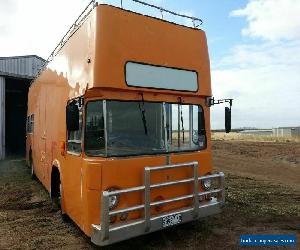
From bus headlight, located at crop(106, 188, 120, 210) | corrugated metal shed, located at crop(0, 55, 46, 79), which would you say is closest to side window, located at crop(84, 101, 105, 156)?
bus headlight, located at crop(106, 188, 120, 210)

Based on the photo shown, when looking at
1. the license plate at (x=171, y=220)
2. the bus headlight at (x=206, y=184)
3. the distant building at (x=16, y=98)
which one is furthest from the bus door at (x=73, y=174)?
the distant building at (x=16, y=98)

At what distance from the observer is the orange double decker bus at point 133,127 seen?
17.3 ft

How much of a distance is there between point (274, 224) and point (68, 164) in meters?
4.37

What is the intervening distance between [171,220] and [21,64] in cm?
2354

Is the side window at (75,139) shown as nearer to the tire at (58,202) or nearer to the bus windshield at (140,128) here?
the bus windshield at (140,128)

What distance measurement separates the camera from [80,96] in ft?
18.2

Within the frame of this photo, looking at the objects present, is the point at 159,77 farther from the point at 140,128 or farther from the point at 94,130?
the point at 94,130

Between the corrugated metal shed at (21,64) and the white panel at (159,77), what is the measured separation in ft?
69.0

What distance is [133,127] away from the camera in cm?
564

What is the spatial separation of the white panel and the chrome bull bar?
1.35 meters

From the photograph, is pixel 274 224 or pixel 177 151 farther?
pixel 274 224

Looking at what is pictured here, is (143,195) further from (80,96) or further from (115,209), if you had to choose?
(80,96)

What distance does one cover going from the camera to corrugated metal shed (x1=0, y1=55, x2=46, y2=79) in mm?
25203

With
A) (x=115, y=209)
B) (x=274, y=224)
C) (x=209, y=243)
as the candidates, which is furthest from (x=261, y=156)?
(x=115, y=209)
